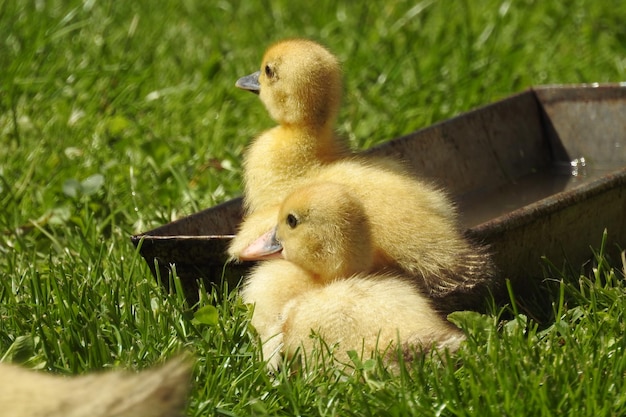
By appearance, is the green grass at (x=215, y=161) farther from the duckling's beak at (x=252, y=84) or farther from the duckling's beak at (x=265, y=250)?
the duckling's beak at (x=252, y=84)

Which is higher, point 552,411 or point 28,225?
point 28,225

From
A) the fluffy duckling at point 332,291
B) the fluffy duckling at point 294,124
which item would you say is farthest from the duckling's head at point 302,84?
the fluffy duckling at point 332,291

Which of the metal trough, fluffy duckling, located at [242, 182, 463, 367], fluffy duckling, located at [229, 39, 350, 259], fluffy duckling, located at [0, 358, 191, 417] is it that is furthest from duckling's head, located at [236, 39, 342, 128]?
fluffy duckling, located at [0, 358, 191, 417]

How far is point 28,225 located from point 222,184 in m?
0.73

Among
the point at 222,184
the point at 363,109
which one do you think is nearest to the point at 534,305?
the point at 222,184

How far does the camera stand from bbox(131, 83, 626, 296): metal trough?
308 centimetres

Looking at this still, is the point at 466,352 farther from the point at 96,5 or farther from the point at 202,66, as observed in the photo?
the point at 96,5

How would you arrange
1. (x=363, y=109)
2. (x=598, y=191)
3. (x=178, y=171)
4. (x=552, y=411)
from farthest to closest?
1. (x=363, y=109)
2. (x=178, y=171)
3. (x=598, y=191)
4. (x=552, y=411)

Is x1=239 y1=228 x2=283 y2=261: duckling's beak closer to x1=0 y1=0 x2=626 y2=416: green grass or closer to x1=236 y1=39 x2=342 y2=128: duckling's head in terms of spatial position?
x1=0 y1=0 x2=626 y2=416: green grass

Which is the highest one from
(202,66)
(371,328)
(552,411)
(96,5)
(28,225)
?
(96,5)

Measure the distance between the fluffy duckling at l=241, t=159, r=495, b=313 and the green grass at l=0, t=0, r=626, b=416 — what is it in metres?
0.14

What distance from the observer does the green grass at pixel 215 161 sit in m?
2.59

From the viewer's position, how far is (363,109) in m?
5.09

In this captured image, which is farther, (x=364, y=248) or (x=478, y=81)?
(x=478, y=81)
